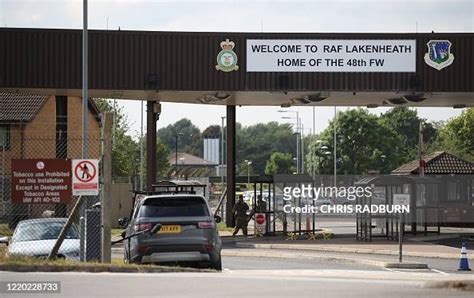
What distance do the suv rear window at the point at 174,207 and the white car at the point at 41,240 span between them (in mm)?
2445

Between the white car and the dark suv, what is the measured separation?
2.33 m

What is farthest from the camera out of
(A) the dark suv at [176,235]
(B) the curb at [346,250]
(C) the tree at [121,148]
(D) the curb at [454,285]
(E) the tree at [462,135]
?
(E) the tree at [462,135]

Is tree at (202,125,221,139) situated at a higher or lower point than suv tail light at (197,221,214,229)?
higher

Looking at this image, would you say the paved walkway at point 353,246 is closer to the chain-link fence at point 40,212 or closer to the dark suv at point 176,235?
the chain-link fence at point 40,212

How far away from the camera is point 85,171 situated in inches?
701

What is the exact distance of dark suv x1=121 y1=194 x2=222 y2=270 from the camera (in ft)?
58.7

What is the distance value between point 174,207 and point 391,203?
678 inches

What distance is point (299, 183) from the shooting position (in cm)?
3600

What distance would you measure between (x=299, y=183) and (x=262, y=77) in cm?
490

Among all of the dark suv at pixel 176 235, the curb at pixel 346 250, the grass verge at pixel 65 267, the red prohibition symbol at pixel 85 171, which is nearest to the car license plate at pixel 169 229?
the dark suv at pixel 176 235

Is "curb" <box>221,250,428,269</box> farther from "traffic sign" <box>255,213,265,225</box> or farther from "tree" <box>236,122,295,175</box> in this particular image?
"tree" <box>236,122,295,175</box>

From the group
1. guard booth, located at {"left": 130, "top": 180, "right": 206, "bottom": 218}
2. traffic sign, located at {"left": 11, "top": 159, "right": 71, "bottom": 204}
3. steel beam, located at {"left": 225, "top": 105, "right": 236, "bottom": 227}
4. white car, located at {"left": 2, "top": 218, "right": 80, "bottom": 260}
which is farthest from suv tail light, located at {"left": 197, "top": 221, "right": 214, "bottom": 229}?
steel beam, located at {"left": 225, "top": 105, "right": 236, "bottom": 227}

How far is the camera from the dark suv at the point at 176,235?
17.9 m

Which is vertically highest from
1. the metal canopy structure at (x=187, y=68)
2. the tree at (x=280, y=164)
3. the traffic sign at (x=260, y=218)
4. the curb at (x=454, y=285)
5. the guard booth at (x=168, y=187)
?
the metal canopy structure at (x=187, y=68)
